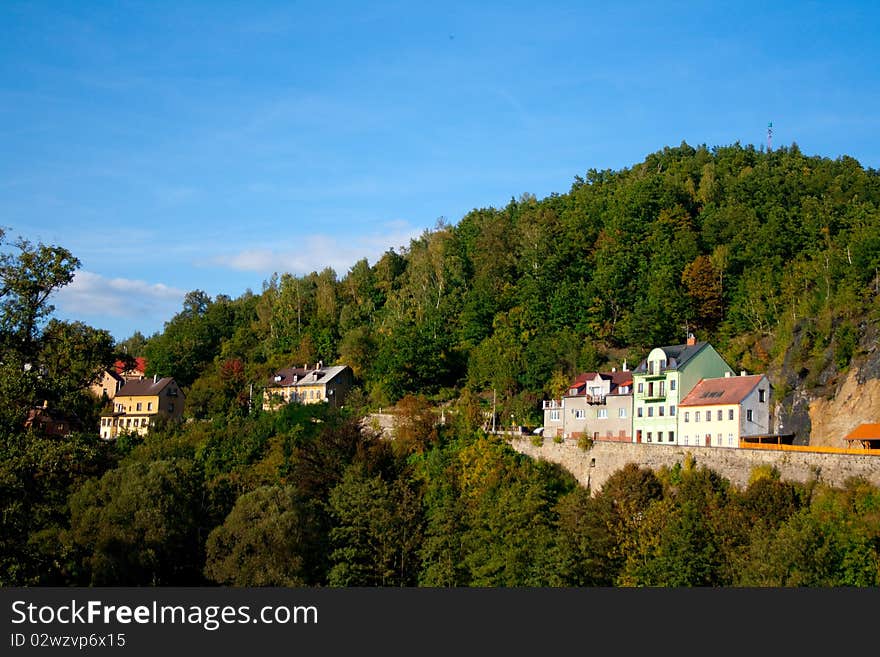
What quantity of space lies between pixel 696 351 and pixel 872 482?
15720 mm

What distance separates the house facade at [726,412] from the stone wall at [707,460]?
304cm

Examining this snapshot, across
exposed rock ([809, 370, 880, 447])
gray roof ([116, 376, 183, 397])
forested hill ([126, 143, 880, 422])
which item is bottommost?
exposed rock ([809, 370, 880, 447])

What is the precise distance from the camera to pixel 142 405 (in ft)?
268

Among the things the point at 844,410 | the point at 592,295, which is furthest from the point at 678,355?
the point at 592,295

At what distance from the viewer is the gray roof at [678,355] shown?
5369cm

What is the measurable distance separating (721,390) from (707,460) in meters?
6.44

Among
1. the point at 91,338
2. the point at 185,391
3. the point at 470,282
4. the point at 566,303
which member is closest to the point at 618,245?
the point at 566,303

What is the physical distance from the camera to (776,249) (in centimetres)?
7131

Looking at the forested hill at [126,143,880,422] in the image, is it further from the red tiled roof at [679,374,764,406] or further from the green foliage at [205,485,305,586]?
the green foliage at [205,485,305,586]

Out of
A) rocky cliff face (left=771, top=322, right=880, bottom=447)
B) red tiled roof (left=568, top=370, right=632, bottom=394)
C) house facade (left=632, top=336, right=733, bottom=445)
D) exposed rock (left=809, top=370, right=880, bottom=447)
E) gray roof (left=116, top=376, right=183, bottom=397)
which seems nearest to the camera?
exposed rock (left=809, top=370, right=880, bottom=447)

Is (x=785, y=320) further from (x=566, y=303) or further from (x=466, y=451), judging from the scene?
(x=466, y=451)

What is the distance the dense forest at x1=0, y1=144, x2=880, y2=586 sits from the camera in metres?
35.5

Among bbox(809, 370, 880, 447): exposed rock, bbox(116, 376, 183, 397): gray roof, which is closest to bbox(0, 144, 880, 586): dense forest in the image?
bbox(809, 370, 880, 447): exposed rock

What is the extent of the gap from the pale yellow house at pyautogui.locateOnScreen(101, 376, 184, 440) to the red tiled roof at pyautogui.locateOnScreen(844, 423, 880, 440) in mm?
53709
